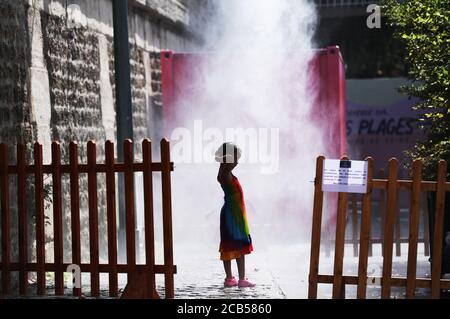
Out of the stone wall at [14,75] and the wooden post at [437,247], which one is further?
the stone wall at [14,75]

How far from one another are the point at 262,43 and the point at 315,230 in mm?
9976

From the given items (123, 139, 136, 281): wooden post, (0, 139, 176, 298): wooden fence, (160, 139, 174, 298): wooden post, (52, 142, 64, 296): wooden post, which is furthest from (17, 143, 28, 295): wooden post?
(160, 139, 174, 298): wooden post

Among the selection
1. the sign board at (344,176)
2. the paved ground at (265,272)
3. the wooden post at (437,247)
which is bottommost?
the paved ground at (265,272)

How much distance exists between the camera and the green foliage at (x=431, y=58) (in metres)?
10.0

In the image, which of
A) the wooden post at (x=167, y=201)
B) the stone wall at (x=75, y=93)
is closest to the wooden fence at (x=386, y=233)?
the wooden post at (x=167, y=201)

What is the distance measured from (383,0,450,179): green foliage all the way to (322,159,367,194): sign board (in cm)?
177

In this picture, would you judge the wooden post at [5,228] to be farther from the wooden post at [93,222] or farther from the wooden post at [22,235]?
the wooden post at [93,222]

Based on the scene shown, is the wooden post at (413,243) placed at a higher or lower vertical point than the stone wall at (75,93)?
lower

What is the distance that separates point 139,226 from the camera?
12.3 meters

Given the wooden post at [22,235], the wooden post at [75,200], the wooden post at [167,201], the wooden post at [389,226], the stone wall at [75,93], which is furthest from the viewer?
the stone wall at [75,93]

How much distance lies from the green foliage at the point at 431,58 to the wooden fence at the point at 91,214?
2867mm

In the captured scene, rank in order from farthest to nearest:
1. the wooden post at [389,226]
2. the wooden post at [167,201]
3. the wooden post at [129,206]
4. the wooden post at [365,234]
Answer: the wooden post at [129,206] → the wooden post at [167,201] → the wooden post at [365,234] → the wooden post at [389,226]

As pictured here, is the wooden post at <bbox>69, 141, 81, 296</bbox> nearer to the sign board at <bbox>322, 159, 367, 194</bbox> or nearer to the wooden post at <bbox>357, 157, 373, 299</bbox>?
the sign board at <bbox>322, 159, 367, 194</bbox>

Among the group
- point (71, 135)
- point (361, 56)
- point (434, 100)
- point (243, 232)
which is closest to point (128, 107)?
point (71, 135)
